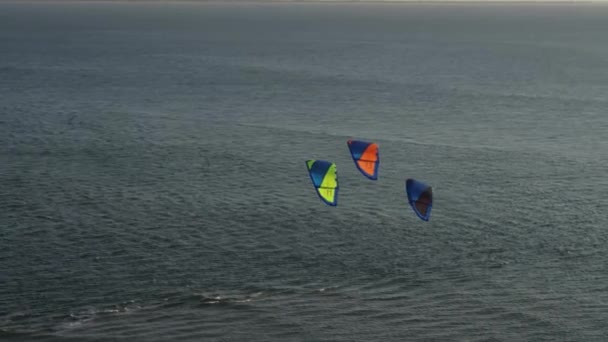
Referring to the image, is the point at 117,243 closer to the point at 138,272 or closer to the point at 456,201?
the point at 138,272

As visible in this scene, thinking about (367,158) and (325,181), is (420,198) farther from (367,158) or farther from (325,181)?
(325,181)

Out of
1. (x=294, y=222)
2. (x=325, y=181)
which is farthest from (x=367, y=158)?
(x=294, y=222)

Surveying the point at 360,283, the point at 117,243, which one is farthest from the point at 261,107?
the point at 360,283

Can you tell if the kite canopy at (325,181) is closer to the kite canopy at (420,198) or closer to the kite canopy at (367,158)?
the kite canopy at (367,158)

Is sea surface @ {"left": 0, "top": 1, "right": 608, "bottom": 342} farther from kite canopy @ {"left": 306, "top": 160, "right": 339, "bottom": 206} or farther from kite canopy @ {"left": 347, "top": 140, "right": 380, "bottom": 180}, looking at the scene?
kite canopy @ {"left": 347, "top": 140, "right": 380, "bottom": 180}

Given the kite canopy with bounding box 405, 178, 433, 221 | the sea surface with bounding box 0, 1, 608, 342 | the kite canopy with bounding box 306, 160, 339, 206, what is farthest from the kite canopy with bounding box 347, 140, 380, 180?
the sea surface with bounding box 0, 1, 608, 342

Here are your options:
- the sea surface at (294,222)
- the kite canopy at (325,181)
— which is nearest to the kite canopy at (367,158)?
the kite canopy at (325,181)
